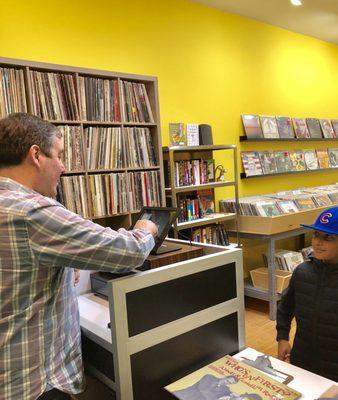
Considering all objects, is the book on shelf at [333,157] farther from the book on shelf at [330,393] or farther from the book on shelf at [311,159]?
the book on shelf at [330,393]

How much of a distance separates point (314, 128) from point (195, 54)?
2.08 meters

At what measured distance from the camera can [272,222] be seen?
3.38 metres

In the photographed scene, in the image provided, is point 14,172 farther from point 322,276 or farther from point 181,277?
point 322,276

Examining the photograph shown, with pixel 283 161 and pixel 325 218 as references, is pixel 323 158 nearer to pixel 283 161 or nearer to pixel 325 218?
pixel 283 161

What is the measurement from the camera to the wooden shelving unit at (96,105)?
7.50ft

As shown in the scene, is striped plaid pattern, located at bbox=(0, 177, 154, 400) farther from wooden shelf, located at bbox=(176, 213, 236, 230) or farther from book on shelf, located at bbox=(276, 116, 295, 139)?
book on shelf, located at bbox=(276, 116, 295, 139)

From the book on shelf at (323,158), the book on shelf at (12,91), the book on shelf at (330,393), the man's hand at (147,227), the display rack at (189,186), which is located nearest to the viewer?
the book on shelf at (330,393)

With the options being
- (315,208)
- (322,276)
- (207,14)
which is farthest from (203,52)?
(322,276)

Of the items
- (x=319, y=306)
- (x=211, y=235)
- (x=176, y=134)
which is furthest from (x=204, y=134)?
(x=319, y=306)

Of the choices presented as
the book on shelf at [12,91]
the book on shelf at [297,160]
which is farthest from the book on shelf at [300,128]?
the book on shelf at [12,91]

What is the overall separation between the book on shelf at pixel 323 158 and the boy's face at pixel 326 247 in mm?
3654

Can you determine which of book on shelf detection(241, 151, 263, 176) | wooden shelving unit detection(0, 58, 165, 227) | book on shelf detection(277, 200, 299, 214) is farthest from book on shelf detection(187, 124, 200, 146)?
book on shelf detection(277, 200, 299, 214)

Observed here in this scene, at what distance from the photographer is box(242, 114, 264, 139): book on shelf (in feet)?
13.4

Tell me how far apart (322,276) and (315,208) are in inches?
97.3
